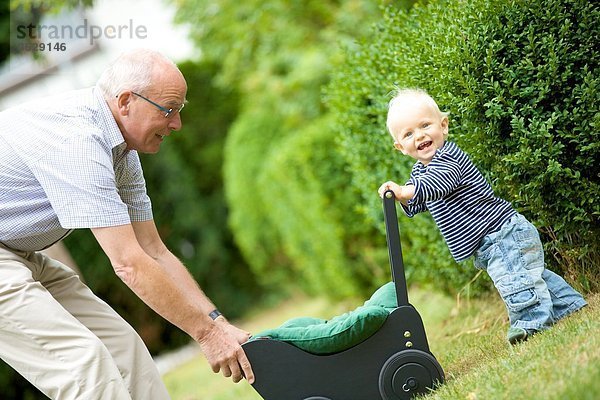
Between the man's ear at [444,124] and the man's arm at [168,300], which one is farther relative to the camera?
the man's ear at [444,124]

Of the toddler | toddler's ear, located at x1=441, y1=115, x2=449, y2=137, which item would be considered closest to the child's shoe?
the toddler

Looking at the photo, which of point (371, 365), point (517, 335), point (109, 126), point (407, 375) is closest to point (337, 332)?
point (371, 365)

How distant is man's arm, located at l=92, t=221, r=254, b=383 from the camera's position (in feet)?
10.5

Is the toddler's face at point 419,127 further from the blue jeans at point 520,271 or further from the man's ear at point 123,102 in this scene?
the man's ear at point 123,102

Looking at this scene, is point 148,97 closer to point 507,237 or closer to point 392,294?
point 392,294

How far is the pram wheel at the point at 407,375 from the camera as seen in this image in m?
3.43

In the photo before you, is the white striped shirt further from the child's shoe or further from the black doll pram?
the child's shoe

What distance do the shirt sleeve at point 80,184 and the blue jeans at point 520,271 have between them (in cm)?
165

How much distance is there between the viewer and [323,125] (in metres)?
7.98

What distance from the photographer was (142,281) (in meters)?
3.20

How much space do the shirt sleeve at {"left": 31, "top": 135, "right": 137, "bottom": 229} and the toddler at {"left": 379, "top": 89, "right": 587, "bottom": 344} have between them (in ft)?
4.14

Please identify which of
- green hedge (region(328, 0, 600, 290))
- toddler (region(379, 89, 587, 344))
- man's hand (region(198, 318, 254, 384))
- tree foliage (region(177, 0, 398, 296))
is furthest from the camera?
tree foliage (region(177, 0, 398, 296))

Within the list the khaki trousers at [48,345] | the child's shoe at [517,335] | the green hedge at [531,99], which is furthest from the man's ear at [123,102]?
the child's shoe at [517,335]

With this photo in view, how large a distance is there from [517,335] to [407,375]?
0.62m
